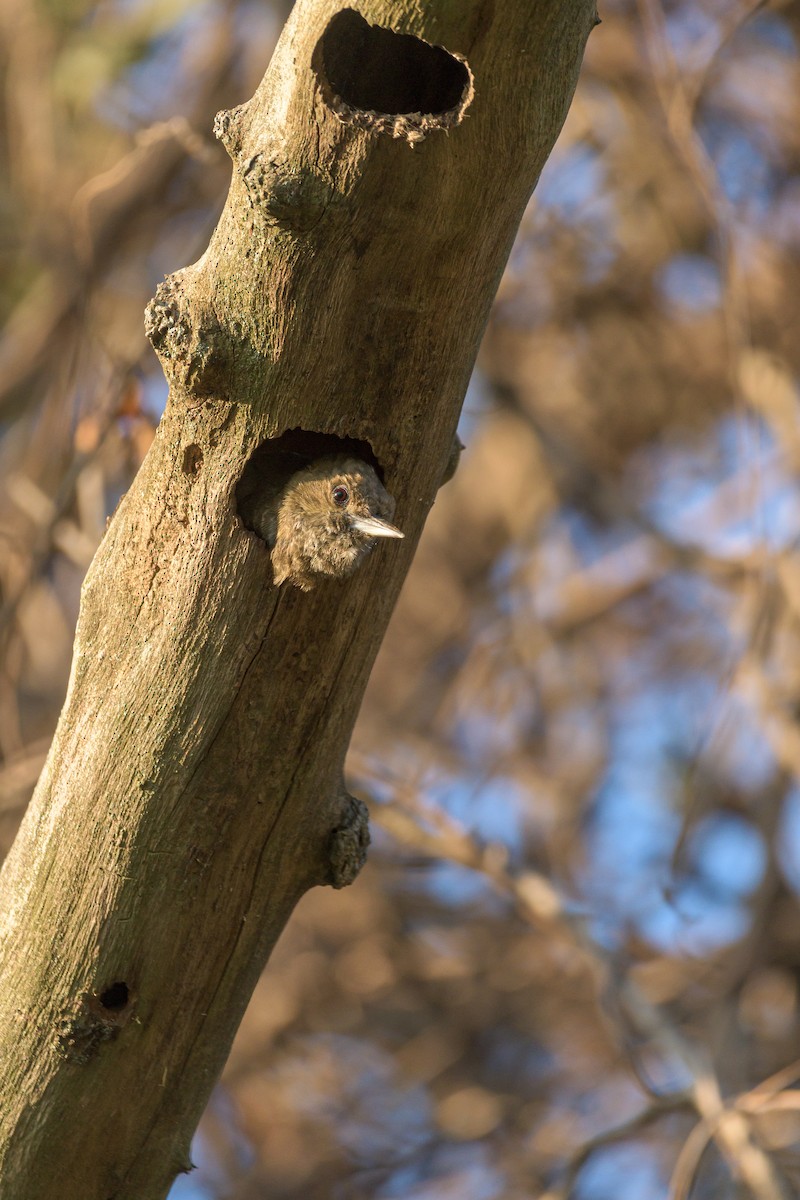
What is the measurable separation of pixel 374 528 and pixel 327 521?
0.10 metres

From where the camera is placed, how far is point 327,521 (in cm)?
242

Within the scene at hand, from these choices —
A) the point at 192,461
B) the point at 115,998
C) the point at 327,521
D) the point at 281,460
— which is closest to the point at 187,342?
the point at 192,461

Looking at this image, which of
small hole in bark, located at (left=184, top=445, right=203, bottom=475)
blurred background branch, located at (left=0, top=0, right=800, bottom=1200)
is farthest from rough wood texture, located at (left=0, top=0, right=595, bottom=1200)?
blurred background branch, located at (left=0, top=0, right=800, bottom=1200)

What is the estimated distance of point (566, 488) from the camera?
24.2 ft

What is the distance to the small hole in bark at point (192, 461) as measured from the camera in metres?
2.41

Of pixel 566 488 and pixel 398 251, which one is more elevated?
pixel 566 488

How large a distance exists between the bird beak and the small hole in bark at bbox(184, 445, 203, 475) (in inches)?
12.4

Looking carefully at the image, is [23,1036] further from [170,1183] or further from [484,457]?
[484,457]

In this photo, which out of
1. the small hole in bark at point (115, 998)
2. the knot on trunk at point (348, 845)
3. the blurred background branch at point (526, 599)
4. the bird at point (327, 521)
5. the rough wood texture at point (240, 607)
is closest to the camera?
the rough wood texture at point (240, 607)

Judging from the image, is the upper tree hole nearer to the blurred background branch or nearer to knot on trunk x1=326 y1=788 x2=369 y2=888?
knot on trunk x1=326 y1=788 x2=369 y2=888

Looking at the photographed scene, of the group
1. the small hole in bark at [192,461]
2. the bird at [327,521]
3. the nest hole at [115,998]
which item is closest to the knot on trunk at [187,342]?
the small hole in bark at [192,461]

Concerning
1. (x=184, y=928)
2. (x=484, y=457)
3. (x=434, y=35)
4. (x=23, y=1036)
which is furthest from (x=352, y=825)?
(x=484, y=457)

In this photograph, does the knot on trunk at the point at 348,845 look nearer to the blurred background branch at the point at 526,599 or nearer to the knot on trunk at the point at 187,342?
the knot on trunk at the point at 187,342

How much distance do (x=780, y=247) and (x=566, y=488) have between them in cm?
176
